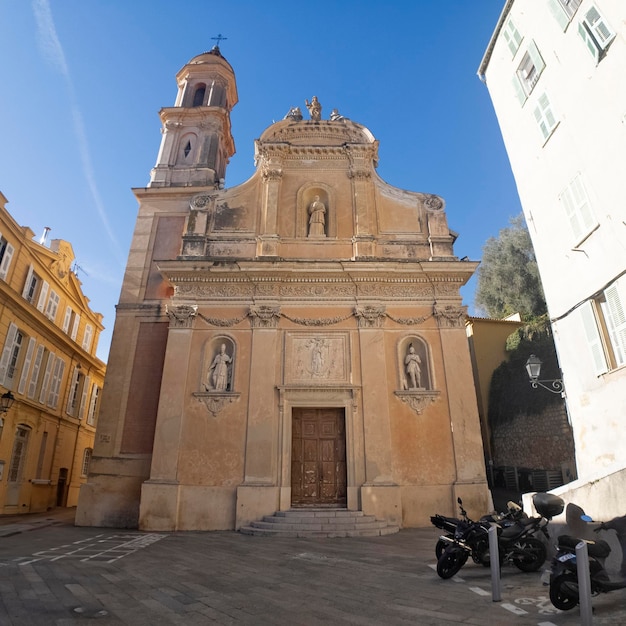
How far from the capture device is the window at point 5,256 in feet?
49.6

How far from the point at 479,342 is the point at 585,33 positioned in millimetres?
14084

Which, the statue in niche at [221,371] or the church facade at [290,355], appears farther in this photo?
the statue in niche at [221,371]

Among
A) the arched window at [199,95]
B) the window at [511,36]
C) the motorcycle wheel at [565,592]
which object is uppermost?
the arched window at [199,95]

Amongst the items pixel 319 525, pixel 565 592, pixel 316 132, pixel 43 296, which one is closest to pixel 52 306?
pixel 43 296

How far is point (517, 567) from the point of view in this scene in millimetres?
6008

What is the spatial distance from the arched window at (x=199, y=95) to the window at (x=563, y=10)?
15.6 metres

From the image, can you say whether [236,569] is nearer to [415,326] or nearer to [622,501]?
[622,501]

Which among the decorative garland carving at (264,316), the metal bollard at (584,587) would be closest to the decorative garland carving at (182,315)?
the decorative garland carving at (264,316)

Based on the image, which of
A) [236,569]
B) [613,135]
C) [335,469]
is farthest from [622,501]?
[335,469]

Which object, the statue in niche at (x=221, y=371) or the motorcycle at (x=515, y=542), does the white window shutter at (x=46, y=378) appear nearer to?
the statue in niche at (x=221, y=371)

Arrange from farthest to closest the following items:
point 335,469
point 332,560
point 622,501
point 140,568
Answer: point 335,469
point 332,560
point 140,568
point 622,501

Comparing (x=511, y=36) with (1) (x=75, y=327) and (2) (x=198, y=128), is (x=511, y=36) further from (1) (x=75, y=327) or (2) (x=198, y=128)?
(1) (x=75, y=327)

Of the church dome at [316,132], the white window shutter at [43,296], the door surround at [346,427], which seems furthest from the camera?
the white window shutter at [43,296]

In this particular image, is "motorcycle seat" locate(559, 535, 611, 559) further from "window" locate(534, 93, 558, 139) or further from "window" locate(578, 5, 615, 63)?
"window" locate(534, 93, 558, 139)
